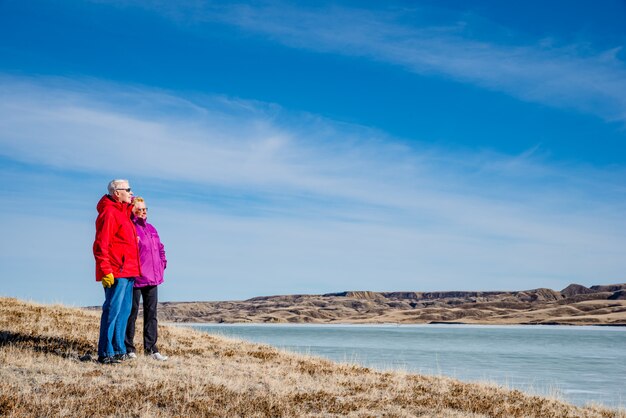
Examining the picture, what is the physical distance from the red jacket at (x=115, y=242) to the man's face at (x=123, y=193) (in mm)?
76

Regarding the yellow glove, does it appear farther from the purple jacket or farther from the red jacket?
the purple jacket

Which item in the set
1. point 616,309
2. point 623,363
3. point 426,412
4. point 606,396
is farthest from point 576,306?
point 426,412

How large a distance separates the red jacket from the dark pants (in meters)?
0.99

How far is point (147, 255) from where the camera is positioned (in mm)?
10602

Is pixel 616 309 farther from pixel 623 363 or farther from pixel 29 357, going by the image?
pixel 29 357

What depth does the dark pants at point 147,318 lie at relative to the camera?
35.3 feet

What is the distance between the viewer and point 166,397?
26.1 ft

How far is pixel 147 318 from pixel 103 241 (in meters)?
2.26

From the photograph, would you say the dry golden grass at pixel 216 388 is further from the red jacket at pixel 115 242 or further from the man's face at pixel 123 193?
the man's face at pixel 123 193

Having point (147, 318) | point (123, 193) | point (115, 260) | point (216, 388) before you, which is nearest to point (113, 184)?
point (123, 193)

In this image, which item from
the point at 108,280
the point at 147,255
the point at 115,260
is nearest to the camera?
the point at 108,280

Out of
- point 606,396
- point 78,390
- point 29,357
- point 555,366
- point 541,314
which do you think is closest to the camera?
point 78,390

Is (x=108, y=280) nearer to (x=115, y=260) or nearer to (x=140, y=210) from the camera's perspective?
(x=115, y=260)

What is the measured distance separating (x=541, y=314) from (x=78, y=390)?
126 m
